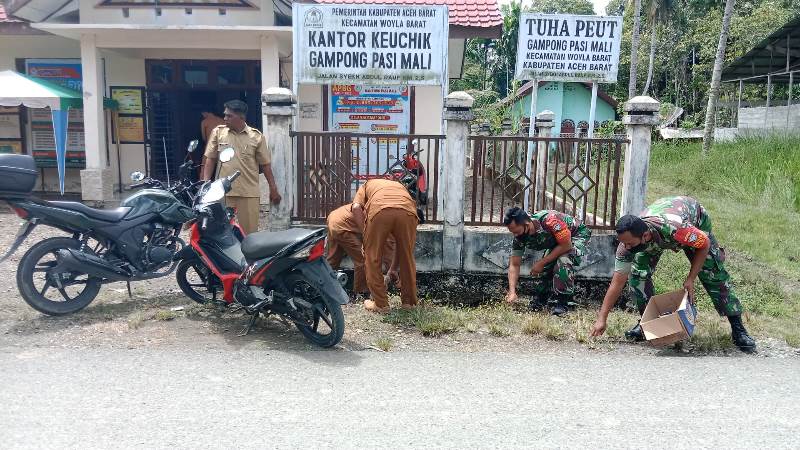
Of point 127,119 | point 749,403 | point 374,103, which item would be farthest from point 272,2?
point 749,403

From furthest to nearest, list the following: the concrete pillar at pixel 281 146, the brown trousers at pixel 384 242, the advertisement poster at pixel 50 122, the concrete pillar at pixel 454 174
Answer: the advertisement poster at pixel 50 122 → the concrete pillar at pixel 281 146 → the concrete pillar at pixel 454 174 → the brown trousers at pixel 384 242

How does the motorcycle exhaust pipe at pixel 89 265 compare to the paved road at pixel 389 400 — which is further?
the motorcycle exhaust pipe at pixel 89 265

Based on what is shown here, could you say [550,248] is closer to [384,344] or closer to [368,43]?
[384,344]

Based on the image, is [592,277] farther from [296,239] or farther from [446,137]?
[296,239]

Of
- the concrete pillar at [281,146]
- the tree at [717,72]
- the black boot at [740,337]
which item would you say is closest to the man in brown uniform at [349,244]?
the concrete pillar at [281,146]

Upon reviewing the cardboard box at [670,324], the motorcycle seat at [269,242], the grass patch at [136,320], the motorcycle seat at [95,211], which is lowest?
the grass patch at [136,320]

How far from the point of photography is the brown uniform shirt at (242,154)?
6.28 meters

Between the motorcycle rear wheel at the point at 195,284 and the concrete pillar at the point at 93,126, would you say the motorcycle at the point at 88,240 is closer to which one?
the motorcycle rear wheel at the point at 195,284

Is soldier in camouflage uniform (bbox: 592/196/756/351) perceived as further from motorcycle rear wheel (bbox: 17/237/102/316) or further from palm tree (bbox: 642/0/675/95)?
palm tree (bbox: 642/0/675/95)

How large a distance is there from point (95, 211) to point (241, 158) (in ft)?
4.79

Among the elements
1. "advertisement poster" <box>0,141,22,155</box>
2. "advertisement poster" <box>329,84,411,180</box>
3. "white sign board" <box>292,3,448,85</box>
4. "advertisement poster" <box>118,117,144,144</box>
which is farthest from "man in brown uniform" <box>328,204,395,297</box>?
"advertisement poster" <box>0,141,22,155</box>

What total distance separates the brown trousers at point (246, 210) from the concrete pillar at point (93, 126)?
15.8ft

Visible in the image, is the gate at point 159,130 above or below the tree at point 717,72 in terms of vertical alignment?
below

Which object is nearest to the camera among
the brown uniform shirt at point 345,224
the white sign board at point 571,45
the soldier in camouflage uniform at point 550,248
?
the soldier in camouflage uniform at point 550,248
